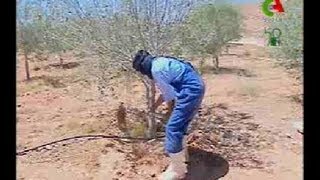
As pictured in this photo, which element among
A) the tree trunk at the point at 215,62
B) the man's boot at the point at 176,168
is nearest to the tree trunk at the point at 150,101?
the man's boot at the point at 176,168

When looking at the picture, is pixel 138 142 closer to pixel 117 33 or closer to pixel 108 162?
pixel 108 162

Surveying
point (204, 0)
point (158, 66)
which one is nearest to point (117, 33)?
point (158, 66)

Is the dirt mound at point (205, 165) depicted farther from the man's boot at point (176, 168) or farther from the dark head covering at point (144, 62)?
the dark head covering at point (144, 62)

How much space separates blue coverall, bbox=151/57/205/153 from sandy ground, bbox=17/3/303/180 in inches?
1.3

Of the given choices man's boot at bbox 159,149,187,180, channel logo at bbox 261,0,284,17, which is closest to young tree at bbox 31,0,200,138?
man's boot at bbox 159,149,187,180

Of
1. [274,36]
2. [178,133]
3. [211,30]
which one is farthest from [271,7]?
[178,133]

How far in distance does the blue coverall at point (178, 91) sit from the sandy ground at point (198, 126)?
0.03 metres

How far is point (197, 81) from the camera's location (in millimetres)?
1824

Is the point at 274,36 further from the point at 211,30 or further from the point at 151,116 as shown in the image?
the point at 151,116

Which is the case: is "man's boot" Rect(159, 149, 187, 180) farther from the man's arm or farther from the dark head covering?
the dark head covering

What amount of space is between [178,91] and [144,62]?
0.15m

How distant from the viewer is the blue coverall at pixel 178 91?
1.82 metres

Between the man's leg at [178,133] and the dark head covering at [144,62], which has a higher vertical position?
the dark head covering at [144,62]
